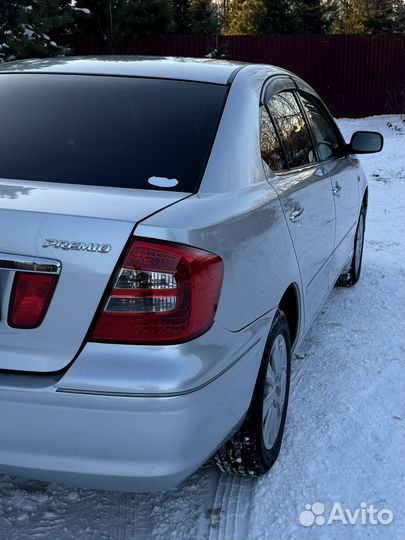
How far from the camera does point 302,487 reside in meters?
2.63

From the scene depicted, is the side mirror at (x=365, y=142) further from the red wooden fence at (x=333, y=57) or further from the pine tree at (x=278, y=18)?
the pine tree at (x=278, y=18)

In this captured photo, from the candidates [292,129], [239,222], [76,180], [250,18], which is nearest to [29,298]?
[76,180]

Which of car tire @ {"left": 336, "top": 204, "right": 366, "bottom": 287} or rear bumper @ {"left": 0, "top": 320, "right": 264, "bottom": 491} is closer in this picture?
rear bumper @ {"left": 0, "top": 320, "right": 264, "bottom": 491}

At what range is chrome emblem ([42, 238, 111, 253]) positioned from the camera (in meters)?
1.80

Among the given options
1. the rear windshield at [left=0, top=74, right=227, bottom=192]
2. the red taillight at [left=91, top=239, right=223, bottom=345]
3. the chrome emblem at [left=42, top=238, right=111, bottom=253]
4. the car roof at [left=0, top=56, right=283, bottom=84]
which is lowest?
the red taillight at [left=91, top=239, right=223, bottom=345]

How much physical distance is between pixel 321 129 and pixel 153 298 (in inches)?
106

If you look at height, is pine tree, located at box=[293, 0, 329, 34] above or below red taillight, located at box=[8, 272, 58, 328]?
above

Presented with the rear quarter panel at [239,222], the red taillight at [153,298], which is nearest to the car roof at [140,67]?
the rear quarter panel at [239,222]

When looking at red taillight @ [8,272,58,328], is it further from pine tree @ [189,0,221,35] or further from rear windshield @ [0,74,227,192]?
pine tree @ [189,0,221,35]

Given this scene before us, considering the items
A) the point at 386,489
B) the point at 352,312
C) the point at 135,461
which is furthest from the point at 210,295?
the point at 352,312

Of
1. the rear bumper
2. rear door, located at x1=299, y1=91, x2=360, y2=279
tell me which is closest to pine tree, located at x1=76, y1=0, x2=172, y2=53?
rear door, located at x1=299, y1=91, x2=360, y2=279

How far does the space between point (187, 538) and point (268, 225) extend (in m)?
1.21

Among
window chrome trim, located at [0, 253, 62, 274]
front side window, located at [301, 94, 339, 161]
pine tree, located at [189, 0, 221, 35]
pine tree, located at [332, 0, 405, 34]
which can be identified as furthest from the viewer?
pine tree, located at [189, 0, 221, 35]

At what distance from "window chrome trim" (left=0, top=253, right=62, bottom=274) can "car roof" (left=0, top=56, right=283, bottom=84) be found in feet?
4.50
